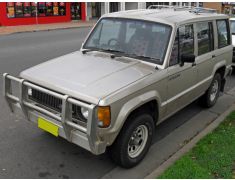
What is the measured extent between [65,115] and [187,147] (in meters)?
2.07

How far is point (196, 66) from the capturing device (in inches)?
206

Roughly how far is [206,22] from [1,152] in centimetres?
408

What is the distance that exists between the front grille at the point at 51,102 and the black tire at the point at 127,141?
1.78ft

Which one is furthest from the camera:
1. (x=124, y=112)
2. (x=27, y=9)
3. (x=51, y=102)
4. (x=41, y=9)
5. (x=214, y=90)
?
(x=41, y=9)

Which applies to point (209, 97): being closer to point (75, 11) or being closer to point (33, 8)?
point (33, 8)

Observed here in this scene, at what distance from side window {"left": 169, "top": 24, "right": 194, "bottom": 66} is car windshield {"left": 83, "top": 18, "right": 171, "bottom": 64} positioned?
19 centimetres

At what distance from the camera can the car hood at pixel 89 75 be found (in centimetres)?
361

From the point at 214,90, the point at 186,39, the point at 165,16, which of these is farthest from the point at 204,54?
the point at 214,90

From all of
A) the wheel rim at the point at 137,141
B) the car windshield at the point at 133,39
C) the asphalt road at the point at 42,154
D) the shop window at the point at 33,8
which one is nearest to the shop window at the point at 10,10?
the shop window at the point at 33,8

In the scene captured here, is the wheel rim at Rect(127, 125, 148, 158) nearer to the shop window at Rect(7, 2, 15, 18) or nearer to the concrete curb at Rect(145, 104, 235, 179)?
the concrete curb at Rect(145, 104, 235, 179)

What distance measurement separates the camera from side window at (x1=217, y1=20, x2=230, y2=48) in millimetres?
6121

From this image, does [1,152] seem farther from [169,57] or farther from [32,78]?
[169,57]

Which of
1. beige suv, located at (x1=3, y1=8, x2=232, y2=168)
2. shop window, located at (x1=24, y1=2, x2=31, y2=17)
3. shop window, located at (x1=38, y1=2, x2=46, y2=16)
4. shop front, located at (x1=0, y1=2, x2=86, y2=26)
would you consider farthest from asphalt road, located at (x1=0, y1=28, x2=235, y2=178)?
shop window, located at (x1=38, y1=2, x2=46, y2=16)

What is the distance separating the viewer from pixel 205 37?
5.58 metres
